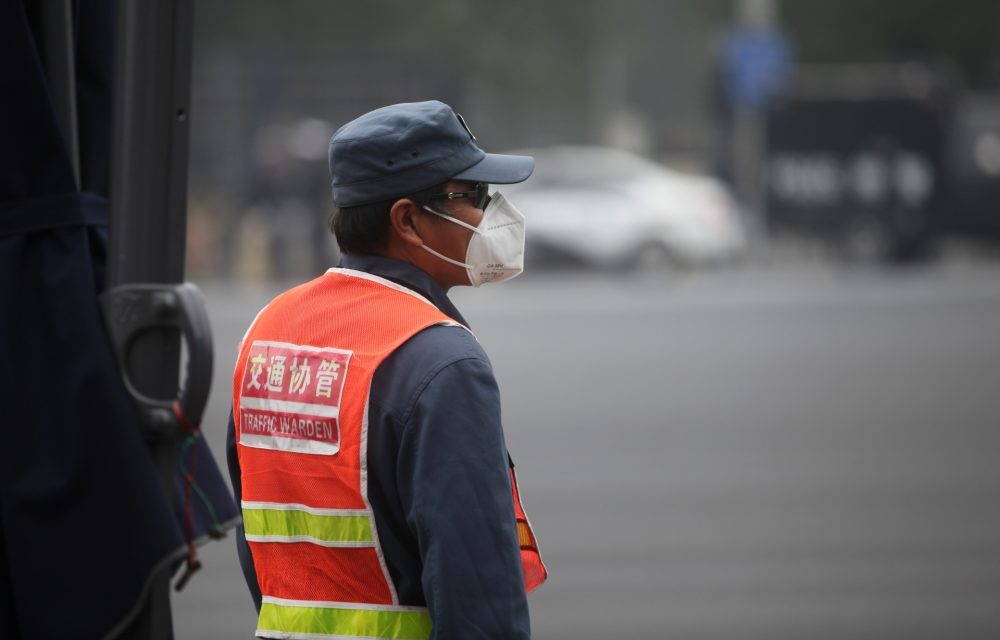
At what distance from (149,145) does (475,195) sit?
0.51 m

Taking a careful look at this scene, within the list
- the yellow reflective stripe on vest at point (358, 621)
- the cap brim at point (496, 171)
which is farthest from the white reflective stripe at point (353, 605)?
the cap brim at point (496, 171)

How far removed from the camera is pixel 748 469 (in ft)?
28.4

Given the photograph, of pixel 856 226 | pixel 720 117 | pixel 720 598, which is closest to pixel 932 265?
pixel 856 226

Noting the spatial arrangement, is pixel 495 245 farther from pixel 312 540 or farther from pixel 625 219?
pixel 625 219

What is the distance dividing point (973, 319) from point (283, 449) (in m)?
14.8

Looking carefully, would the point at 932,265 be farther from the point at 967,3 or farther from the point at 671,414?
the point at 967,3

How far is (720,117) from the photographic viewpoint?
1125 inches

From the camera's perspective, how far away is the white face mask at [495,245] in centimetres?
245

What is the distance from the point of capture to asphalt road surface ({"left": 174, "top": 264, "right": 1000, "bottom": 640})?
6.01 m

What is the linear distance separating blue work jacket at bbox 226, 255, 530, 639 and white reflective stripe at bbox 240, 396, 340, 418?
84 mm

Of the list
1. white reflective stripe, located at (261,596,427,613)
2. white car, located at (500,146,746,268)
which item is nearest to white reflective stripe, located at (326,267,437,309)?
white reflective stripe, located at (261,596,427,613)

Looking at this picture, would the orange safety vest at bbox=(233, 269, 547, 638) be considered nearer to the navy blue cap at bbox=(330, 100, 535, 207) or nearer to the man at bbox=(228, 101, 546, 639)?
the man at bbox=(228, 101, 546, 639)

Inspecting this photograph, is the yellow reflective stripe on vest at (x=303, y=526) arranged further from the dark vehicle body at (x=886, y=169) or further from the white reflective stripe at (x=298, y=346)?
the dark vehicle body at (x=886, y=169)

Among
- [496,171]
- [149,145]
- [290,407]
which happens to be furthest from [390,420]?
[149,145]
